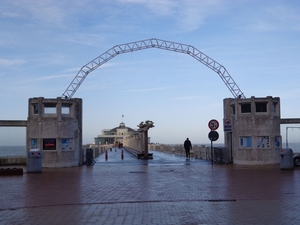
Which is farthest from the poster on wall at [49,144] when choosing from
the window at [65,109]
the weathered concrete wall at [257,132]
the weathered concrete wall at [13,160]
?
the weathered concrete wall at [257,132]

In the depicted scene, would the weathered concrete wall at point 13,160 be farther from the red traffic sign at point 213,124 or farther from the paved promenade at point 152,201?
the red traffic sign at point 213,124

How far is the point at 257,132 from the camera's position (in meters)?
27.7

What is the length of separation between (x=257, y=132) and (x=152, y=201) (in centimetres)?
1633

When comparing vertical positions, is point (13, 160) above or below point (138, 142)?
below

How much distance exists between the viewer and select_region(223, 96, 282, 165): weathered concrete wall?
90.0 feet

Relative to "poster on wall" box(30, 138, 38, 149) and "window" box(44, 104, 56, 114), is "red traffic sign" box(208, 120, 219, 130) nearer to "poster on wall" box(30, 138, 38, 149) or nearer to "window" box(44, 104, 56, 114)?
"window" box(44, 104, 56, 114)

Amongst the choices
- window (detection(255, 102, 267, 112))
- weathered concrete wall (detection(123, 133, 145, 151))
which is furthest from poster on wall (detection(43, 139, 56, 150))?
weathered concrete wall (detection(123, 133, 145, 151))

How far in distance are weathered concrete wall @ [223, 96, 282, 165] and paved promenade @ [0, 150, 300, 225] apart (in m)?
8.43

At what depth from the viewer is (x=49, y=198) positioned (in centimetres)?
1352

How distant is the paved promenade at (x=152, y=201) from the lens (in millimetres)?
10133

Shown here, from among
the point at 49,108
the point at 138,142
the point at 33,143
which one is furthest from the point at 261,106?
the point at 138,142

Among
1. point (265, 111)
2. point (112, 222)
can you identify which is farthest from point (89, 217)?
→ point (265, 111)

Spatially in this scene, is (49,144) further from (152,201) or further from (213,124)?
(152,201)

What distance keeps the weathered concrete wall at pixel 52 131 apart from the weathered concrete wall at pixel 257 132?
32.5 feet
